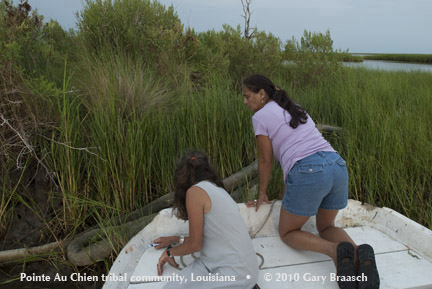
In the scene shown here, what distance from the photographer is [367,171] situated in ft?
10.4

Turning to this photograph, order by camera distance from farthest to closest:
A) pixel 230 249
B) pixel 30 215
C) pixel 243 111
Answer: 1. pixel 243 111
2. pixel 30 215
3. pixel 230 249

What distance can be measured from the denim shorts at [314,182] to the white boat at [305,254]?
1.13ft

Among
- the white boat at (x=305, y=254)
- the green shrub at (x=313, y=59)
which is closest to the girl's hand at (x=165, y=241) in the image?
the white boat at (x=305, y=254)

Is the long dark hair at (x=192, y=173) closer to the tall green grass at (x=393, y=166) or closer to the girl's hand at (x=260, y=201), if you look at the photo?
the girl's hand at (x=260, y=201)

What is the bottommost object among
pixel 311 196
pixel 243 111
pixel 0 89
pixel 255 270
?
pixel 255 270

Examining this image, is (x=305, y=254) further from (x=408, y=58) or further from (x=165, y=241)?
(x=408, y=58)

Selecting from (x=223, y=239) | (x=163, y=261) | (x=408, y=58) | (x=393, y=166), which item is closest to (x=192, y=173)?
(x=223, y=239)

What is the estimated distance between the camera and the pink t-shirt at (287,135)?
2.15m

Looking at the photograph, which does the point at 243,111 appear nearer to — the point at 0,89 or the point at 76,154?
the point at 76,154

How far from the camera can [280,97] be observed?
7.41 ft

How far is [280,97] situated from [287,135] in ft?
0.86

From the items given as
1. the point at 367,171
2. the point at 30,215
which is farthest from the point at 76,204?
the point at 367,171

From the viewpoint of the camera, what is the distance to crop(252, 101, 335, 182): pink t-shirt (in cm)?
215

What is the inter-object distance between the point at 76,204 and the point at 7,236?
2.54ft
